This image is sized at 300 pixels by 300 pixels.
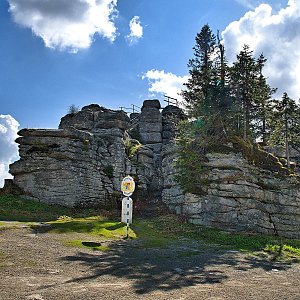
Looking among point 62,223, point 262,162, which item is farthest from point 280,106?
point 62,223

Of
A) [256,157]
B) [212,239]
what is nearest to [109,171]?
[256,157]

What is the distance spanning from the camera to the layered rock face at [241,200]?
22.1 m

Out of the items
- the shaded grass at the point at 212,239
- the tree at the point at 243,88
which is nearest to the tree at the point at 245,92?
the tree at the point at 243,88

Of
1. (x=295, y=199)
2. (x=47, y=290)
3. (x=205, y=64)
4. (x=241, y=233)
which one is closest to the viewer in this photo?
(x=47, y=290)

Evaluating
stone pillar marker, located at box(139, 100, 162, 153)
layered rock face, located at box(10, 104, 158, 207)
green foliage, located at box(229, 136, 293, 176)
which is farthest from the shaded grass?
stone pillar marker, located at box(139, 100, 162, 153)

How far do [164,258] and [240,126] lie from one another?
18.1 m

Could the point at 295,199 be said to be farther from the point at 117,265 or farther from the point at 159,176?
the point at 117,265

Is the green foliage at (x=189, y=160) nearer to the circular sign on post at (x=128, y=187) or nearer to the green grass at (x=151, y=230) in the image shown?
the green grass at (x=151, y=230)

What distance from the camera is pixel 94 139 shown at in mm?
29016

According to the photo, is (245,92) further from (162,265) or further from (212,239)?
(162,265)

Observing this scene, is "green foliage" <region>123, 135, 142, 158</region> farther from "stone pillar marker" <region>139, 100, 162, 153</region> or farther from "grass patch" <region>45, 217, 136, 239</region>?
"grass patch" <region>45, 217, 136, 239</region>

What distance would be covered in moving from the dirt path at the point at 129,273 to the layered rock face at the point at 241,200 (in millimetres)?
7497

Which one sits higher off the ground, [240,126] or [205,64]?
[205,64]

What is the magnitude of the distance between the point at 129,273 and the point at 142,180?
21591 millimetres
